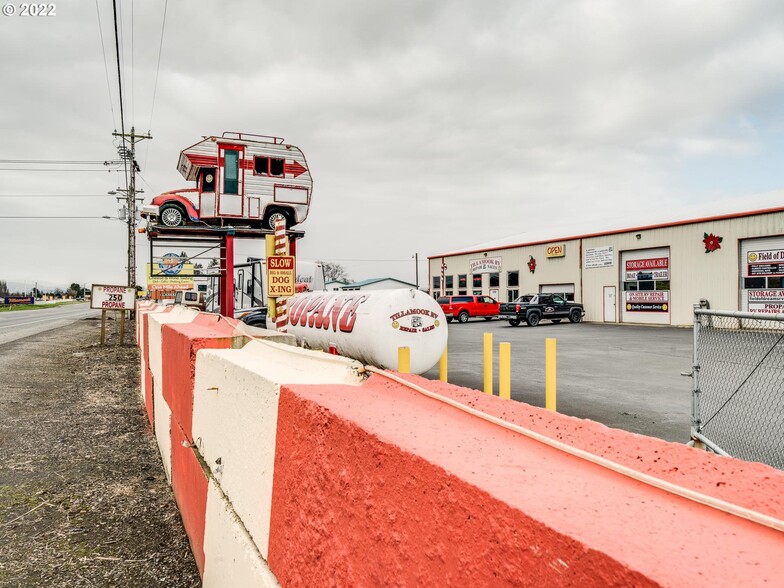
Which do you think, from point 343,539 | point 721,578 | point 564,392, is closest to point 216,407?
point 343,539

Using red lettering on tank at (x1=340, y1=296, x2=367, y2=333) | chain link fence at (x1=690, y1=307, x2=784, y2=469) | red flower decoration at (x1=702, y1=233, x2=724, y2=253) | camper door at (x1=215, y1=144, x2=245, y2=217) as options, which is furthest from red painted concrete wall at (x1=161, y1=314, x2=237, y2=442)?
red flower decoration at (x1=702, y1=233, x2=724, y2=253)

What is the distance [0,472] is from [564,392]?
8393 millimetres

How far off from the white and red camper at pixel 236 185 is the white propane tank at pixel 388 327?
6818 mm

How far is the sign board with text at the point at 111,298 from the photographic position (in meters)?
16.3

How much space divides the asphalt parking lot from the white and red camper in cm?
699

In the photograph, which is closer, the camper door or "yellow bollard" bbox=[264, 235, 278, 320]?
"yellow bollard" bbox=[264, 235, 278, 320]

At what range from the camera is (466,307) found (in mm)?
34625

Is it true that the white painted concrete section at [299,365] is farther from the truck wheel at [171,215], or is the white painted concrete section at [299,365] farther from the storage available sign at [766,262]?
the storage available sign at [766,262]

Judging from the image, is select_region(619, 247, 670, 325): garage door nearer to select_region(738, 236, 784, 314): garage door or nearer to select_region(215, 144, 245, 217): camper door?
select_region(738, 236, 784, 314): garage door

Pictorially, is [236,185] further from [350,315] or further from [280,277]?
[350,315]

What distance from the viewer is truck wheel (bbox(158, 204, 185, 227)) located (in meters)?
16.0

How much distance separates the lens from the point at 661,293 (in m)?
29.7

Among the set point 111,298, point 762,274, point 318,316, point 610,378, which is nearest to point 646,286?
point 762,274

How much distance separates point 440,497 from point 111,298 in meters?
17.6
